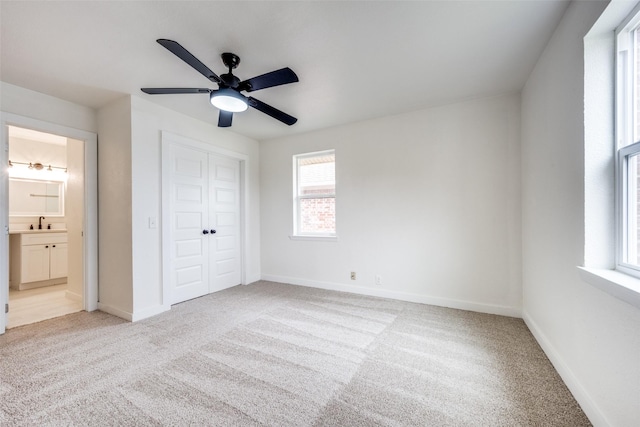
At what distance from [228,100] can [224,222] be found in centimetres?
232

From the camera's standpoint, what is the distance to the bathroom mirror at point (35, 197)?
14.6 ft

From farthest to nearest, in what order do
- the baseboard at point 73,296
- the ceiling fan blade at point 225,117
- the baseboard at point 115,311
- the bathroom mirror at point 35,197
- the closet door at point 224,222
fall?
the bathroom mirror at point 35,197 → the closet door at point 224,222 → the baseboard at point 73,296 → the baseboard at point 115,311 → the ceiling fan blade at point 225,117

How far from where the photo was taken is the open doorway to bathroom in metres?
3.32

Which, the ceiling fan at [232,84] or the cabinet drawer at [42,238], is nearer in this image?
the ceiling fan at [232,84]

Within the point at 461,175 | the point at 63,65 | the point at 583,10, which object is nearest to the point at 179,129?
the point at 63,65

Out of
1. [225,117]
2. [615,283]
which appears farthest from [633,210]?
[225,117]

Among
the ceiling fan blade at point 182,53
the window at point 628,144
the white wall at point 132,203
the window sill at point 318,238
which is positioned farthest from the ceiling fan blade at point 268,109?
the window at point 628,144

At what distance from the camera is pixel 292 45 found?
80.6 inches

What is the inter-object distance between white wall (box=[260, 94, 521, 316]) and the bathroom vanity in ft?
12.9

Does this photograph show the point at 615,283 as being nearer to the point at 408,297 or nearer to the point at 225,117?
the point at 408,297

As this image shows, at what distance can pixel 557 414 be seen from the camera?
147cm

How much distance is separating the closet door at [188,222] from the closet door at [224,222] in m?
0.11

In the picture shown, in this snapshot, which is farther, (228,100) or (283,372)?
(228,100)

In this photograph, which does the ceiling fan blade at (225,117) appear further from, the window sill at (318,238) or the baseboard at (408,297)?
the baseboard at (408,297)
